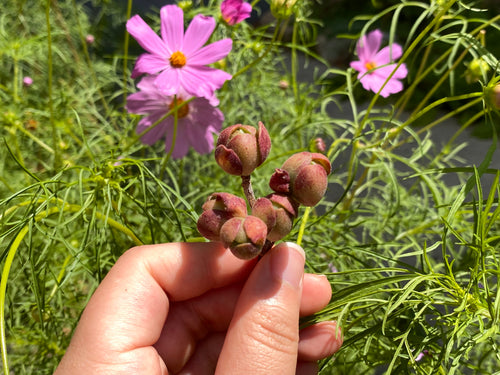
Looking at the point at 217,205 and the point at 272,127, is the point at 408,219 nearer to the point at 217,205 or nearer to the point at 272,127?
the point at 272,127

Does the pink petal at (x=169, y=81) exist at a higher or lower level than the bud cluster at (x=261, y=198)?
higher

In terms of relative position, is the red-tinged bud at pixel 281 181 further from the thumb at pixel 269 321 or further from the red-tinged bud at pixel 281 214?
the thumb at pixel 269 321

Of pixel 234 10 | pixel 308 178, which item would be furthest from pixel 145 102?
pixel 308 178

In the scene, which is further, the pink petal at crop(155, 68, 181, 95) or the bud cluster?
the pink petal at crop(155, 68, 181, 95)

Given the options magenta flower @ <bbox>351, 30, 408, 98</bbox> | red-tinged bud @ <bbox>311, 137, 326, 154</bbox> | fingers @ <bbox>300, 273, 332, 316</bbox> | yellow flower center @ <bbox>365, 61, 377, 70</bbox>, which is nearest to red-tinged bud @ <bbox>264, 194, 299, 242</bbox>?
fingers @ <bbox>300, 273, 332, 316</bbox>

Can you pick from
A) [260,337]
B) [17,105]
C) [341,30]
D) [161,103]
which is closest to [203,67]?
[161,103]

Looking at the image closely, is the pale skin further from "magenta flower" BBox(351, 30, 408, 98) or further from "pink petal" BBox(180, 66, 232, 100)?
"magenta flower" BBox(351, 30, 408, 98)

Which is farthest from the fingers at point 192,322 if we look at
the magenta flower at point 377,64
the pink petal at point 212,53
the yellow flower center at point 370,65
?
the yellow flower center at point 370,65
